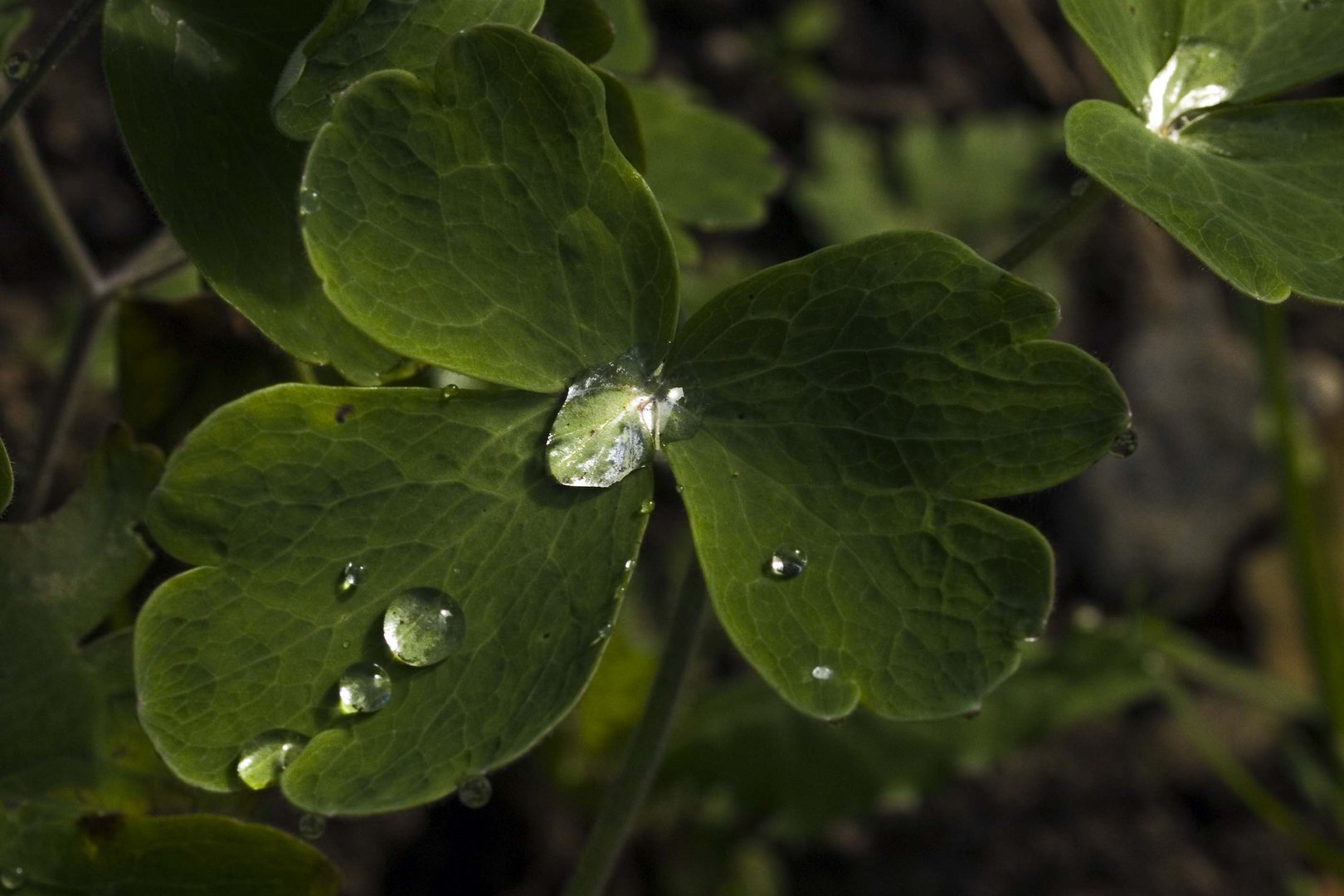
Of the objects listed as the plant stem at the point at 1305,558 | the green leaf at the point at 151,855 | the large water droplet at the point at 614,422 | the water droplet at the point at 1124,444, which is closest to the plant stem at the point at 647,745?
the large water droplet at the point at 614,422

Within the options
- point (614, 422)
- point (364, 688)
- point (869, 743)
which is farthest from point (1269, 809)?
point (364, 688)

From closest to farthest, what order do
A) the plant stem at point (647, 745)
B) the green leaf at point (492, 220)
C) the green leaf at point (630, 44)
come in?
the green leaf at point (492, 220), the plant stem at point (647, 745), the green leaf at point (630, 44)

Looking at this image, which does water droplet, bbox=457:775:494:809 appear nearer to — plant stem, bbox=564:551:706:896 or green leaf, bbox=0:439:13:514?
plant stem, bbox=564:551:706:896

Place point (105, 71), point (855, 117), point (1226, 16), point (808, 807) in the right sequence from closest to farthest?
1. point (105, 71)
2. point (1226, 16)
3. point (808, 807)
4. point (855, 117)

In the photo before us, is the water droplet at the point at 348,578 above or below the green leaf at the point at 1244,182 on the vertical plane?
above

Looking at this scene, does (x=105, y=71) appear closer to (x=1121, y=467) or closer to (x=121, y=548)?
(x=121, y=548)

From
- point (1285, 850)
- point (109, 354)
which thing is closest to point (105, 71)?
point (109, 354)

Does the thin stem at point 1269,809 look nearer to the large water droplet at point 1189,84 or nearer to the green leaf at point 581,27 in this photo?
the large water droplet at point 1189,84
